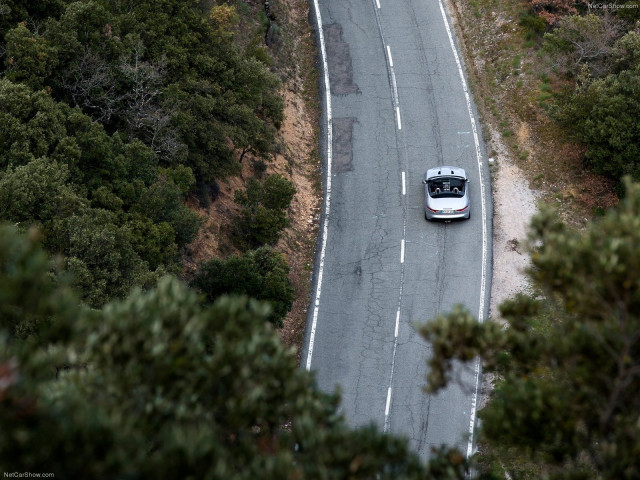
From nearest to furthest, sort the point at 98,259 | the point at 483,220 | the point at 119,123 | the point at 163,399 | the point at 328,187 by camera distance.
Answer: the point at 163,399
the point at 98,259
the point at 119,123
the point at 483,220
the point at 328,187

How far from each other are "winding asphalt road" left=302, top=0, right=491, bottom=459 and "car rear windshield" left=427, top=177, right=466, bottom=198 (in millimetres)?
1092

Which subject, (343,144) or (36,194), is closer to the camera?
(36,194)

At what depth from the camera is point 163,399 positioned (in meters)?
11.3

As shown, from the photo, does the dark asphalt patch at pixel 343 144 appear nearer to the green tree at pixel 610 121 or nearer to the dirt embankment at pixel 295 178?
the dirt embankment at pixel 295 178

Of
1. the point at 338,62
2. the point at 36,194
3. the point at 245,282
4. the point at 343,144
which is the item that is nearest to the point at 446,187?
the point at 343,144

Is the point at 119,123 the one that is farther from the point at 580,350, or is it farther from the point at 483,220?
the point at 580,350

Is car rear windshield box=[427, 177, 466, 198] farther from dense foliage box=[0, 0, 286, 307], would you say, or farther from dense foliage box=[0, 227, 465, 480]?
dense foliage box=[0, 227, 465, 480]

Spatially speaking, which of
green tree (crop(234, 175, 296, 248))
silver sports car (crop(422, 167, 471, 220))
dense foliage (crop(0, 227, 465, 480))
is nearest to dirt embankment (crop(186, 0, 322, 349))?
green tree (crop(234, 175, 296, 248))

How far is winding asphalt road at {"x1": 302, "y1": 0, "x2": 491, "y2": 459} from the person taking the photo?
2580cm

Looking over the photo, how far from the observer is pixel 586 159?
33594 millimetres

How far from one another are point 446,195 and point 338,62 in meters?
11.9

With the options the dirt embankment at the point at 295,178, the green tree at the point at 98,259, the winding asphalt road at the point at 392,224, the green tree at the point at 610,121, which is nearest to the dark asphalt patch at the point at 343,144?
the winding asphalt road at the point at 392,224

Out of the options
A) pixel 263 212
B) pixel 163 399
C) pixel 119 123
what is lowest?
pixel 163 399

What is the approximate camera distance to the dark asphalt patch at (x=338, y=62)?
3803 cm
